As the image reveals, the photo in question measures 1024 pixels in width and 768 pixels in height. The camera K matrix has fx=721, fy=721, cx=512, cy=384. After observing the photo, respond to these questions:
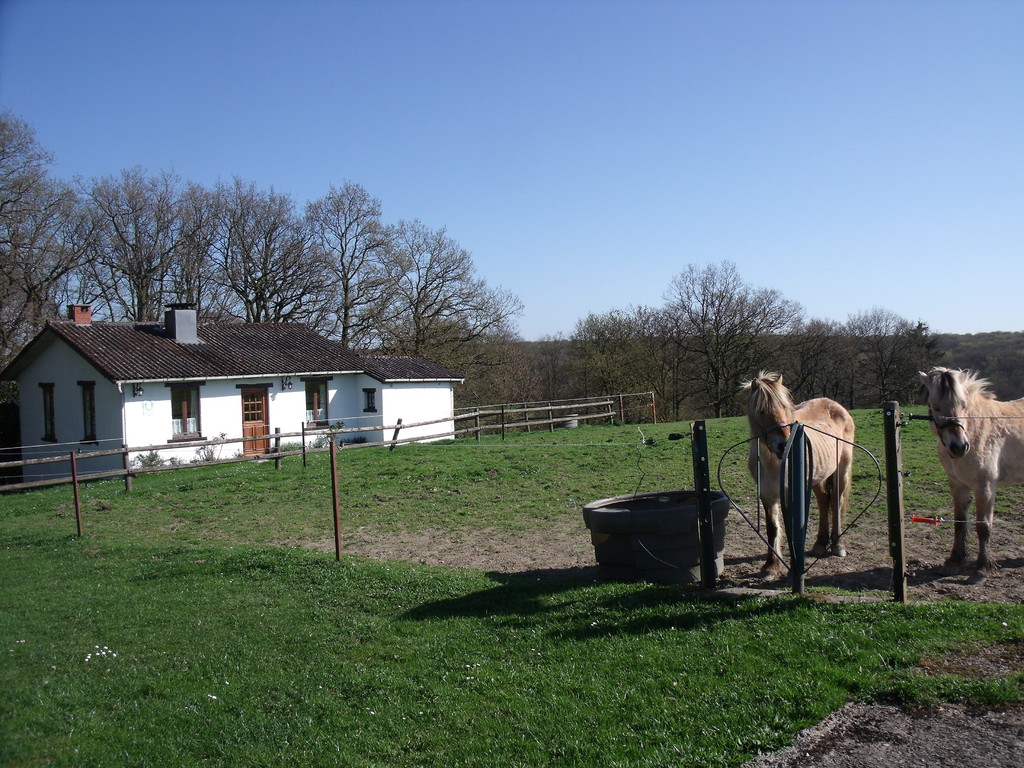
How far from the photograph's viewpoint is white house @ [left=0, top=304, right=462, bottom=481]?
2356 cm

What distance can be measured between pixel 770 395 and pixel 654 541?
1.84 meters

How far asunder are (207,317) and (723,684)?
41.2 m

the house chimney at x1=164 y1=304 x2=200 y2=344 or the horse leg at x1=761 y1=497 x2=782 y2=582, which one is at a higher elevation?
the house chimney at x1=164 y1=304 x2=200 y2=344

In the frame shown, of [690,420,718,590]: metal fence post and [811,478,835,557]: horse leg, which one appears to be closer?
[690,420,718,590]: metal fence post

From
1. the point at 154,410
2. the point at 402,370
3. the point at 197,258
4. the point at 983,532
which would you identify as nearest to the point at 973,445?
the point at 983,532

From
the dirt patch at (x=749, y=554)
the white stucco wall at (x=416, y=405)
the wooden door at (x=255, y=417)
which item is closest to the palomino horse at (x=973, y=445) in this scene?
the dirt patch at (x=749, y=554)

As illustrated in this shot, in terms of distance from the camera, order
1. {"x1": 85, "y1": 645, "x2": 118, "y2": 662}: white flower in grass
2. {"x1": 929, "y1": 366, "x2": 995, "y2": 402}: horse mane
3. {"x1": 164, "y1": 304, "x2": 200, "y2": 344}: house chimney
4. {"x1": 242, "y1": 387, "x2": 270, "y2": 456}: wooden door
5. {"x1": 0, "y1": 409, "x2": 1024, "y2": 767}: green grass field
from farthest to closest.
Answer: {"x1": 164, "y1": 304, "x2": 200, "y2": 344}: house chimney → {"x1": 242, "y1": 387, "x2": 270, "y2": 456}: wooden door → {"x1": 929, "y1": 366, "x2": 995, "y2": 402}: horse mane → {"x1": 85, "y1": 645, "x2": 118, "y2": 662}: white flower in grass → {"x1": 0, "y1": 409, "x2": 1024, "y2": 767}: green grass field

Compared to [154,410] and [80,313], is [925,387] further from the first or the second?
[80,313]

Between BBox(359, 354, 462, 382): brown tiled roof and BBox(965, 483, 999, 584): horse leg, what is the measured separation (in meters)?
24.6

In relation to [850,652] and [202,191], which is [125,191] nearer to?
[202,191]

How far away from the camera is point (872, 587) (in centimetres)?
648

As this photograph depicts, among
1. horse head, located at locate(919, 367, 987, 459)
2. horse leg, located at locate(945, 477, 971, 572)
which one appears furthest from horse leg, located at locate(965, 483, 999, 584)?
horse head, located at locate(919, 367, 987, 459)

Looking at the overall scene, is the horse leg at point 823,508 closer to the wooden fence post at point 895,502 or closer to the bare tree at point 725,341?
the wooden fence post at point 895,502

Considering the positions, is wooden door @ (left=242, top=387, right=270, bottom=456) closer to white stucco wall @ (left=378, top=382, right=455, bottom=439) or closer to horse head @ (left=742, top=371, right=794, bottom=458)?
white stucco wall @ (left=378, top=382, right=455, bottom=439)
